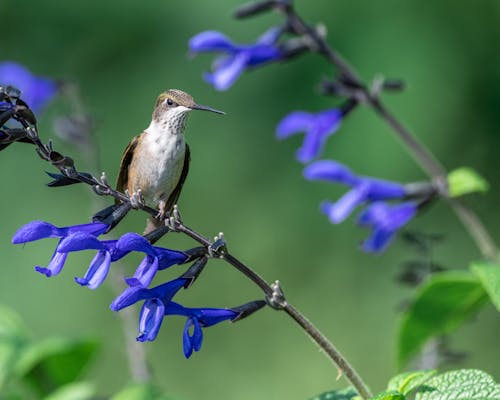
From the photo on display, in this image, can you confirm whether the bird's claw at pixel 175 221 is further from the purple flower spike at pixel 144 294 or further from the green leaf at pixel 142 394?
the green leaf at pixel 142 394

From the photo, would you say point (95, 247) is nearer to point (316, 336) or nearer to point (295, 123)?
point (316, 336)

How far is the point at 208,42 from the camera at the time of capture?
7.22 ft

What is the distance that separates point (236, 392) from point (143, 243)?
9.21 ft

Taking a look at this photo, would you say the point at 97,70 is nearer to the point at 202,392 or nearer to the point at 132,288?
the point at 202,392

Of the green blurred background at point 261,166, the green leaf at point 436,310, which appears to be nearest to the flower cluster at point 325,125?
the green leaf at point 436,310

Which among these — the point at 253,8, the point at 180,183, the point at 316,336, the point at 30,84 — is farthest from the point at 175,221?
the point at 30,84

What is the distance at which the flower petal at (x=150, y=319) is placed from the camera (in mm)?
1298

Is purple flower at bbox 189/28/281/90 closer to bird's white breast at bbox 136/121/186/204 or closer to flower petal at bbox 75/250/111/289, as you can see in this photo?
bird's white breast at bbox 136/121/186/204

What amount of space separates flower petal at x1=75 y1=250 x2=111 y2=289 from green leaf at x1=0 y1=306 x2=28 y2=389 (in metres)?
0.52

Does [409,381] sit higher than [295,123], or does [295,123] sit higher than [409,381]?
[295,123]

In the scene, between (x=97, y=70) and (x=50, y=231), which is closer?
(x=50, y=231)

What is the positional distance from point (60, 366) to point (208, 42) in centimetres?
80

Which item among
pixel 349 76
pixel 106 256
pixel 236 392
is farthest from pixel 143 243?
pixel 236 392

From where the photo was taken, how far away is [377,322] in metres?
4.03
